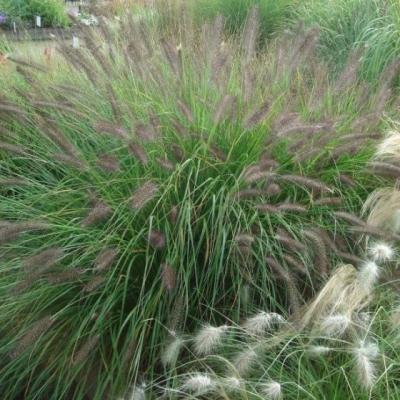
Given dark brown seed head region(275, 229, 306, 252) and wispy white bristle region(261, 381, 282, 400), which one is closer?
wispy white bristle region(261, 381, 282, 400)

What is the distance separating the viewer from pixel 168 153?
2670 millimetres

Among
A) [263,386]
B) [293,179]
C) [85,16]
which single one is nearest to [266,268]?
[293,179]

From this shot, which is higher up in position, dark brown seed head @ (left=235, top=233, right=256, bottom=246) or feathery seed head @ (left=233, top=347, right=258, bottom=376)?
dark brown seed head @ (left=235, top=233, right=256, bottom=246)

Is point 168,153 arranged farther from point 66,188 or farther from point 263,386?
point 263,386

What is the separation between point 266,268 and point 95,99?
1.21 meters

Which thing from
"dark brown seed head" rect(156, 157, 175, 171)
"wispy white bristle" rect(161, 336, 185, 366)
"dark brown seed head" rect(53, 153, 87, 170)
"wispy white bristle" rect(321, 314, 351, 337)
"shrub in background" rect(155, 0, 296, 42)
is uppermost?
"dark brown seed head" rect(53, 153, 87, 170)

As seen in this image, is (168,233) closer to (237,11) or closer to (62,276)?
(62,276)

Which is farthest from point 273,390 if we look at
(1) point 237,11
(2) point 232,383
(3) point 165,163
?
(1) point 237,11

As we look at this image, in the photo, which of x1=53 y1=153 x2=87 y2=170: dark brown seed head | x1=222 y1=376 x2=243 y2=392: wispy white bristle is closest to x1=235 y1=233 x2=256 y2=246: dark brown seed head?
x1=222 y1=376 x2=243 y2=392: wispy white bristle

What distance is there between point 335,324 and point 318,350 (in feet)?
0.32

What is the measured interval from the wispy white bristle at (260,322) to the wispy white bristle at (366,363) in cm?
29

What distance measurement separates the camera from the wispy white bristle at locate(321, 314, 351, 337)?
1.93 metres

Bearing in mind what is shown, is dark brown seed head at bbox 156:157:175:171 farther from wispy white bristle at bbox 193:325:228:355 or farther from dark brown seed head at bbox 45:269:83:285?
wispy white bristle at bbox 193:325:228:355

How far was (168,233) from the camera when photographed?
2.40m
